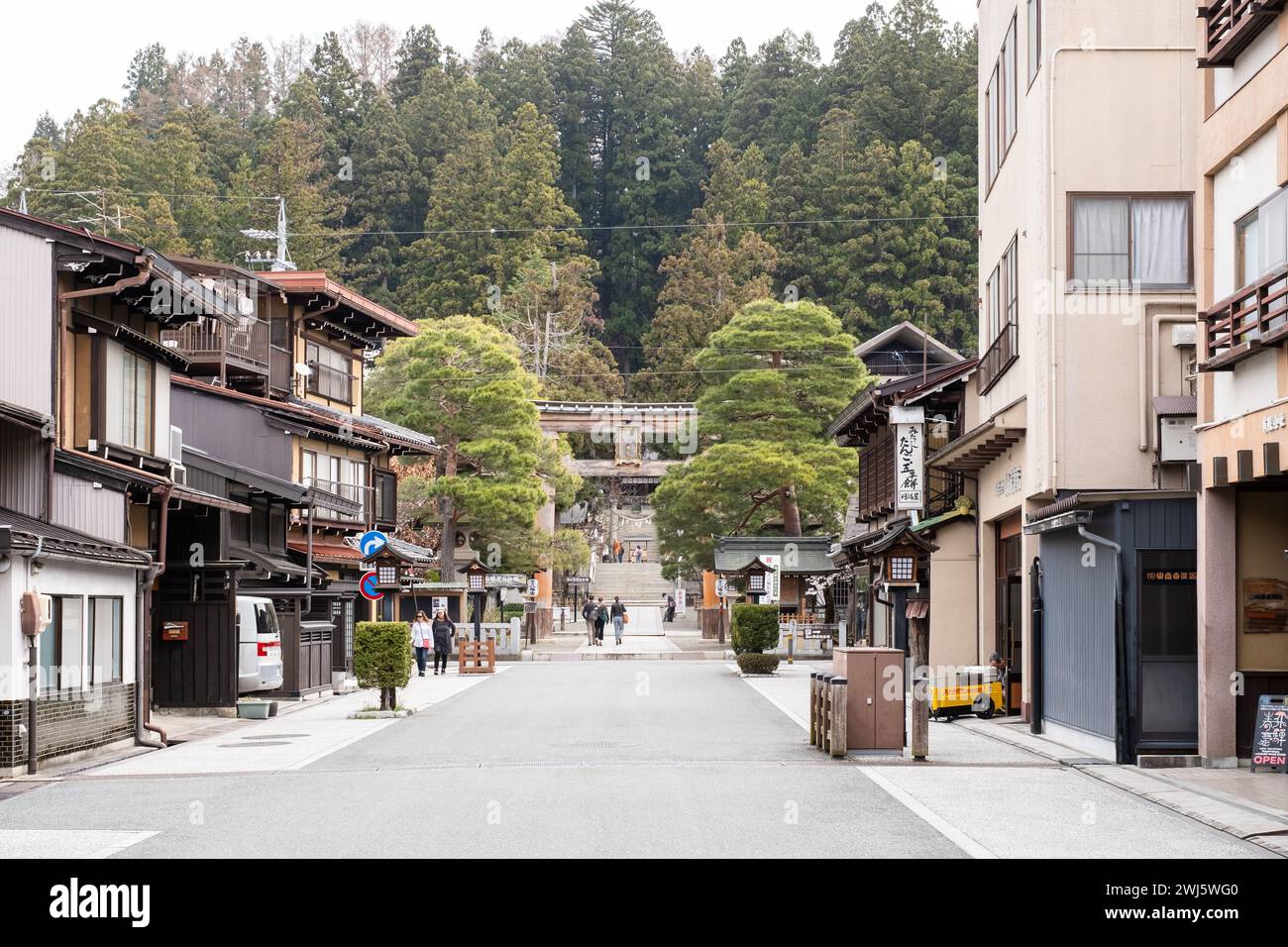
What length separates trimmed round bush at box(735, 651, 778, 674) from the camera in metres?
38.5

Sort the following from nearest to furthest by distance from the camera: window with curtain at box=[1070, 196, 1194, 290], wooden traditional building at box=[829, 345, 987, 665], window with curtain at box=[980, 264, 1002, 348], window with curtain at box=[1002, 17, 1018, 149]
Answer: window with curtain at box=[1070, 196, 1194, 290] → window with curtain at box=[1002, 17, 1018, 149] → window with curtain at box=[980, 264, 1002, 348] → wooden traditional building at box=[829, 345, 987, 665]

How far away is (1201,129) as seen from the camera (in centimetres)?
1741

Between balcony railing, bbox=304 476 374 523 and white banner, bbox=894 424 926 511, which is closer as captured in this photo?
white banner, bbox=894 424 926 511

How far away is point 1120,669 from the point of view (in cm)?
1722

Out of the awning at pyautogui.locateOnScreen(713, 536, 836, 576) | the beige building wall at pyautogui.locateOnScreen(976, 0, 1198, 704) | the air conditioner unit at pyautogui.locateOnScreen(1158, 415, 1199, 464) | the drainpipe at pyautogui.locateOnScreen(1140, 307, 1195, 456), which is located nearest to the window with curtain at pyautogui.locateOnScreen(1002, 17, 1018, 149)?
the beige building wall at pyautogui.locateOnScreen(976, 0, 1198, 704)

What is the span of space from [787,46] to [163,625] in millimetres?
92533

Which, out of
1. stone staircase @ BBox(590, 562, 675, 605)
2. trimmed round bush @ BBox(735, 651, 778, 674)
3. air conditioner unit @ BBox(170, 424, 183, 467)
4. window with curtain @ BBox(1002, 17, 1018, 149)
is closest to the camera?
window with curtain @ BBox(1002, 17, 1018, 149)

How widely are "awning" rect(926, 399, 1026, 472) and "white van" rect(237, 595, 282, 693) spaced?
13.0m

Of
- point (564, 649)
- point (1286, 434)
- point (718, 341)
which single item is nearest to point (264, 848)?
point (1286, 434)

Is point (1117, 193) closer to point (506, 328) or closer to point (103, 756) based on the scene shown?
point (103, 756)

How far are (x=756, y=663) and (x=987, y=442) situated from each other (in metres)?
15.2

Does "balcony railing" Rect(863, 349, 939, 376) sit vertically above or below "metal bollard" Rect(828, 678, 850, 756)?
above

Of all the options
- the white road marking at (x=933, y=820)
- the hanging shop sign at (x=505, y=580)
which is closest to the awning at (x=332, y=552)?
the hanging shop sign at (x=505, y=580)

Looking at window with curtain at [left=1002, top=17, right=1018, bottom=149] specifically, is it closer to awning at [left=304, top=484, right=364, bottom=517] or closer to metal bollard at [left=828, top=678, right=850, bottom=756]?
metal bollard at [left=828, top=678, right=850, bottom=756]
